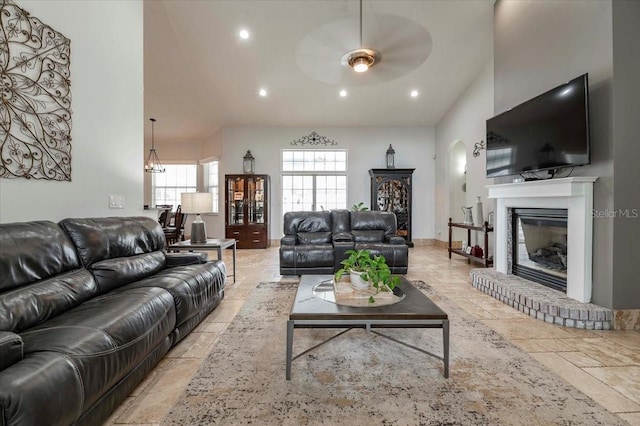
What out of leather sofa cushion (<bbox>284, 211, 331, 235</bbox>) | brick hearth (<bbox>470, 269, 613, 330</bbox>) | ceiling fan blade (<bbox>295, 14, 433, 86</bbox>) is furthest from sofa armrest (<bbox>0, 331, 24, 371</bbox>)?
ceiling fan blade (<bbox>295, 14, 433, 86</bbox>)

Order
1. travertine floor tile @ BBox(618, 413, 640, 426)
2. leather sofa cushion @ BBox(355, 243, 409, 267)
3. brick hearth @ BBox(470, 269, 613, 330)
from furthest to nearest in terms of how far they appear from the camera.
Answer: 1. leather sofa cushion @ BBox(355, 243, 409, 267)
2. brick hearth @ BBox(470, 269, 613, 330)
3. travertine floor tile @ BBox(618, 413, 640, 426)

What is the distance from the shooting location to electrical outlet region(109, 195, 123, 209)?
3070 mm

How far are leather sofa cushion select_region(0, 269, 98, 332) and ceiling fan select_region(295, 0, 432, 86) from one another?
3646 millimetres

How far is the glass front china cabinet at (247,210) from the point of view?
714cm

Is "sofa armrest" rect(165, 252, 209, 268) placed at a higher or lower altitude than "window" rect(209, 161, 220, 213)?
lower

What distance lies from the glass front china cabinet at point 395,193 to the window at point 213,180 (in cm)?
393

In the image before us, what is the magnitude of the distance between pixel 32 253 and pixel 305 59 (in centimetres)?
461

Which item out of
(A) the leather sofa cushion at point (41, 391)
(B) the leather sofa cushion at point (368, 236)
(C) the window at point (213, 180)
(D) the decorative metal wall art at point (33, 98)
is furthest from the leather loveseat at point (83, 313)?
(C) the window at point (213, 180)

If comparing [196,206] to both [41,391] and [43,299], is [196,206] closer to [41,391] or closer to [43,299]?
[43,299]

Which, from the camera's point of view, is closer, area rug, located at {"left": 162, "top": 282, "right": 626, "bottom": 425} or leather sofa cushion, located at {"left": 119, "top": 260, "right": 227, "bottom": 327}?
area rug, located at {"left": 162, "top": 282, "right": 626, "bottom": 425}

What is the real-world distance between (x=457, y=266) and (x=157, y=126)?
723 centimetres

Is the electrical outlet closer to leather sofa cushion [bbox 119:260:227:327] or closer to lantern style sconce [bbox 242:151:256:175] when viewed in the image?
leather sofa cushion [bbox 119:260:227:327]

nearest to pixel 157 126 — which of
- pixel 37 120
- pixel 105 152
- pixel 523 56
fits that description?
pixel 105 152

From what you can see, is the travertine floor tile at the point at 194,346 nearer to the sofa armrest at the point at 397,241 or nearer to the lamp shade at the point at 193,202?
the lamp shade at the point at 193,202
